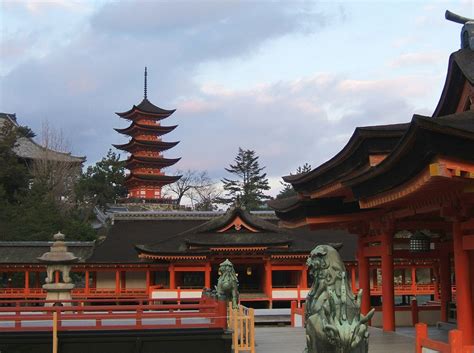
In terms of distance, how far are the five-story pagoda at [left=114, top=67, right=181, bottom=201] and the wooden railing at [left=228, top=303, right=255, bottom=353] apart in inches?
2042

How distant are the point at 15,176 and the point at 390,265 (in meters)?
43.6

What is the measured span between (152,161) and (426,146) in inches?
2338

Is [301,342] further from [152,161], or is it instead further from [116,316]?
[152,161]

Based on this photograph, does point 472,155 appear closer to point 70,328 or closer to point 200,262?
point 70,328

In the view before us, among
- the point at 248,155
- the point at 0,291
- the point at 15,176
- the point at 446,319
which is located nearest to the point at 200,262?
the point at 0,291

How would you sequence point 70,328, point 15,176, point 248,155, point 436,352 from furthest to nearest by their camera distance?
point 248,155 → point 15,176 → point 70,328 → point 436,352

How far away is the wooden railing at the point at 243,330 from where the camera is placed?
44.9 ft

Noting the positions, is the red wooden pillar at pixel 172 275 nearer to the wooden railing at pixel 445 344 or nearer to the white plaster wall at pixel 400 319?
the white plaster wall at pixel 400 319

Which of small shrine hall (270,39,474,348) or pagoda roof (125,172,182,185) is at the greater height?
pagoda roof (125,172,182,185)

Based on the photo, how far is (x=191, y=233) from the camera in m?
36.7

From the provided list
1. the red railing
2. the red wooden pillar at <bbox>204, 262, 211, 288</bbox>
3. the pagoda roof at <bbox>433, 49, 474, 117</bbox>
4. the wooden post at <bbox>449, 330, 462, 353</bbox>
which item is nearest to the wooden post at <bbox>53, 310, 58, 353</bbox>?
the red railing

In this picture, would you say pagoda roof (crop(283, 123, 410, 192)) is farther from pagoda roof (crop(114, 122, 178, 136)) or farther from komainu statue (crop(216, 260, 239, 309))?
pagoda roof (crop(114, 122, 178, 136))

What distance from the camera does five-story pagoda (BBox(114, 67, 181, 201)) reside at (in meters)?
66.2

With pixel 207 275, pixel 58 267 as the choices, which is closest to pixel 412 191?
pixel 58 267
